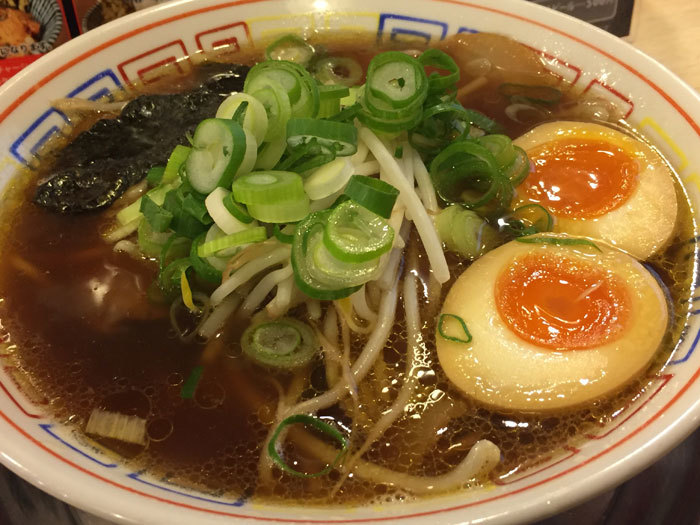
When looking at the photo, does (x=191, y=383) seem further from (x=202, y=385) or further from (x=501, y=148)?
(x=501, y=148)

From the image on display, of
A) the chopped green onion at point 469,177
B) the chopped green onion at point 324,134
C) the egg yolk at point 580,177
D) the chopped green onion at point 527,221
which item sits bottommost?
the chopped green onion at point 527,221

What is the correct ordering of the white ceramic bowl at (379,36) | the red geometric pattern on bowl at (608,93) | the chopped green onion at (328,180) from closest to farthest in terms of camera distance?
the white ceramic bowl at (379,36)
the chopped green onion at (328,180)
the red geometric pattern on bowl at (608,93)

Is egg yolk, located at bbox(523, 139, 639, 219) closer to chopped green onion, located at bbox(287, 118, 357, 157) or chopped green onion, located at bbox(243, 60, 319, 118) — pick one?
chopped green onion, located at bbox(287, 118, 357, 157)

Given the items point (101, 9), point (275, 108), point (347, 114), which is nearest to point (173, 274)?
point (275, 108)

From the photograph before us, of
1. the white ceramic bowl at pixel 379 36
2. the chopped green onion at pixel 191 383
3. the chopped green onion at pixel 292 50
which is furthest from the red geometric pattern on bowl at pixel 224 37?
the chopped green onion at pixel 191 383

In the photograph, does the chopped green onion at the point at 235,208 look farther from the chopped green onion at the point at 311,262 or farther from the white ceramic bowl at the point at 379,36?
the white ceramic bowl at the point at 379,36

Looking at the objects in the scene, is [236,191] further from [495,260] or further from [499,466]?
[499,466]

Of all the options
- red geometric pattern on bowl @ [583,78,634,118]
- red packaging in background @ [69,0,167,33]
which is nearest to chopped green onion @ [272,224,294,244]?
red geometric pattern on bowl @ [583,78,634,118]
